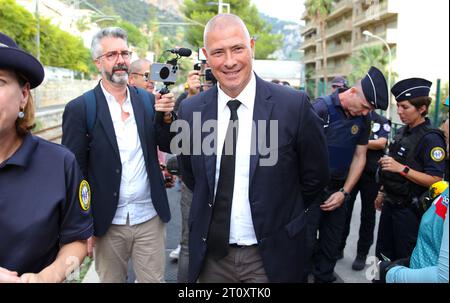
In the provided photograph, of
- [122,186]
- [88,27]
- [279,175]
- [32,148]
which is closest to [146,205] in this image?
[122,186]

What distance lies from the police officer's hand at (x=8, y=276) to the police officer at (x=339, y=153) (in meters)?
2.41

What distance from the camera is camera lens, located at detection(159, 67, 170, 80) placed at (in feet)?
8.70

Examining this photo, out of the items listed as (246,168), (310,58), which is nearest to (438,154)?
(246,168)

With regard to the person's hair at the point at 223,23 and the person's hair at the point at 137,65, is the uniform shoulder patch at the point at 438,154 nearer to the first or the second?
the person's hair at the point at 223,23

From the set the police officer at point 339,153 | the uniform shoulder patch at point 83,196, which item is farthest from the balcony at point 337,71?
the uniform shoulder patch at point 83,196

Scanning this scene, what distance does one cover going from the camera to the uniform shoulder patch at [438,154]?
3107mm

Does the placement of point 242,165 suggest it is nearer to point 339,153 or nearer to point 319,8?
point 339,153

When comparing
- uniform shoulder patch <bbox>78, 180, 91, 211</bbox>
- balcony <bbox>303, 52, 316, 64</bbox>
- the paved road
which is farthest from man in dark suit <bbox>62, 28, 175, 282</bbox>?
balcony <bbox>303, 52, 316, 64</bbox>

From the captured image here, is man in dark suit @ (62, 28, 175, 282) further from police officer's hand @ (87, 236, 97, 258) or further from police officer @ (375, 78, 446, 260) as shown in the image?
police officer @ (375, 78, 446, 260)

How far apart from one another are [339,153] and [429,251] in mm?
2106

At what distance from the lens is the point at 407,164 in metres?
3.31

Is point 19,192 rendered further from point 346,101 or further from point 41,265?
point 346,101

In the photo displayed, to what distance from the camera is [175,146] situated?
2.61 meters

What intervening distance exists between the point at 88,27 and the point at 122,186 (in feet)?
149
